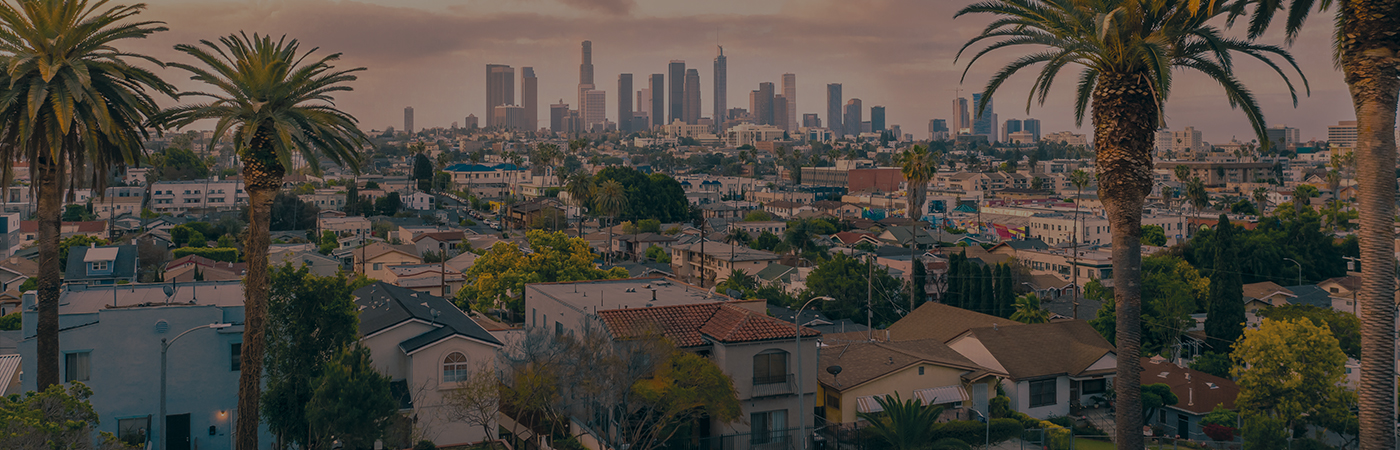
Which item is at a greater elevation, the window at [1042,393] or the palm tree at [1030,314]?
the palm tree at [1030,314]

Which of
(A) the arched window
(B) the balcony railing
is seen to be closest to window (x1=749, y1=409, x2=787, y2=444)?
(B) the balcony railing

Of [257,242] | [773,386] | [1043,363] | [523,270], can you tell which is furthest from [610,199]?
[257,242]

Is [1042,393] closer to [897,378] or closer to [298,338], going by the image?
[897,378]

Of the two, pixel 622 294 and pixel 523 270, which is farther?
pixel 523 270

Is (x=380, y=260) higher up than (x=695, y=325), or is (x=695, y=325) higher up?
(x=695, y=325)

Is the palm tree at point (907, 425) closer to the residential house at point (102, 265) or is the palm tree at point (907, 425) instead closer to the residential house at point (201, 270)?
the residential house at point (201, 270)

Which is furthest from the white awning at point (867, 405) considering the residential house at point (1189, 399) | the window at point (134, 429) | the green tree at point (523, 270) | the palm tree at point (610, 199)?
the palm tree at point (610, 199)
